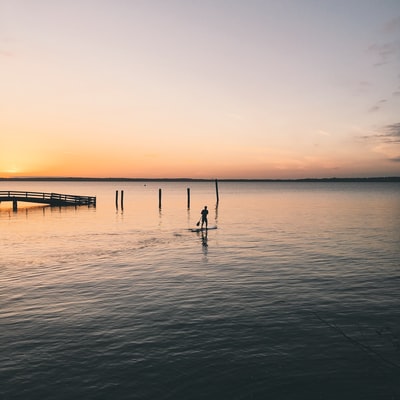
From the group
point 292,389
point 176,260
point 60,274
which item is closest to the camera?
point 292,389

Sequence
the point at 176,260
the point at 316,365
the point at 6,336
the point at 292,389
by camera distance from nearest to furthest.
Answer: the point at 292,389
the point at 316,365
the point at 6,336
the point at 176,260

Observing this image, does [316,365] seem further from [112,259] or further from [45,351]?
[112,259]

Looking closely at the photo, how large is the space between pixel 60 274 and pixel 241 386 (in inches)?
578

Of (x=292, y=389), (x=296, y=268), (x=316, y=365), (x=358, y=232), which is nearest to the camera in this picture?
(x=292, y=389)

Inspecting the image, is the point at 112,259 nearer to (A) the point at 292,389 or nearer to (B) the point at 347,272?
(B) the point at 347,272

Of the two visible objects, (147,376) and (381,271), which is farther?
(381,271)

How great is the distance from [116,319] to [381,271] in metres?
16.3

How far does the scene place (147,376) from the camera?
9922 millimetres

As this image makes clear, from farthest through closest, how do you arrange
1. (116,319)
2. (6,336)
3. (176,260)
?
(176,260) → (116,319) → (6,336)

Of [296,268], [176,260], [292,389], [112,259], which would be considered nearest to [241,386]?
[292,389]

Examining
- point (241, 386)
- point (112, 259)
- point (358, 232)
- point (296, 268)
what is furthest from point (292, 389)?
point (358, 232)

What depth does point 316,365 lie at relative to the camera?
1052 cm

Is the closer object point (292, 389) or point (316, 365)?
point (292, 389)

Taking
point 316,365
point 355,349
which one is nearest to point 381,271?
point 355,349
